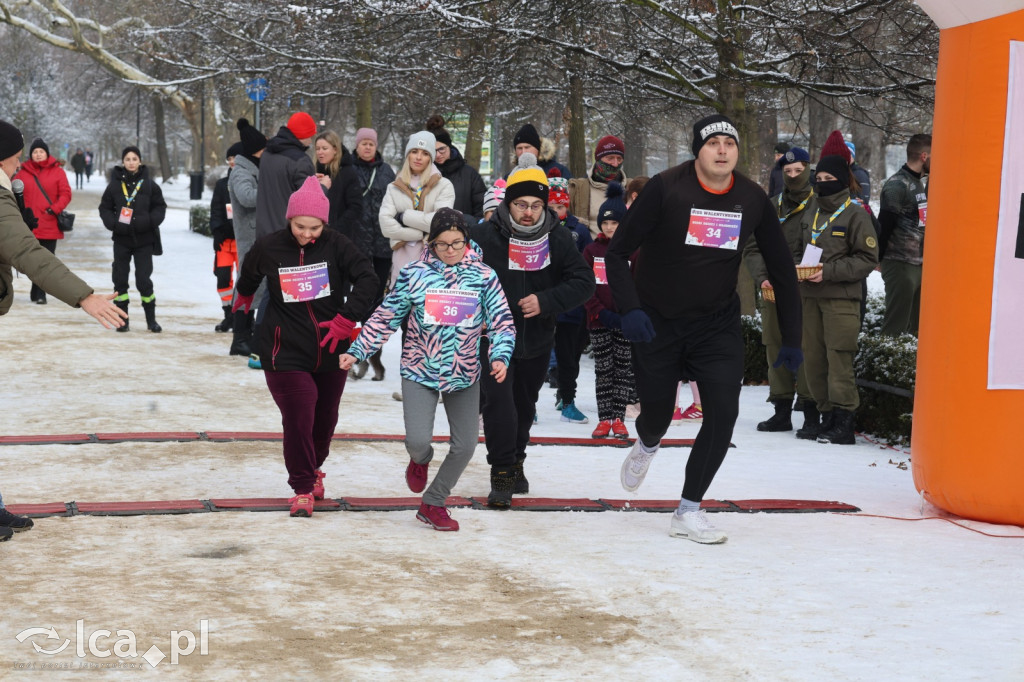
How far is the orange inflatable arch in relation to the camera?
6457 mm

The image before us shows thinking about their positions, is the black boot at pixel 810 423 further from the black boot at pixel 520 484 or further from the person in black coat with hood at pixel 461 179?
the person in black coat with hood at pixel 461 179

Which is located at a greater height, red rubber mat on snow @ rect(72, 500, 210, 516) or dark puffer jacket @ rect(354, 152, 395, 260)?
dark puffer jacket @ rect(354, 152, 395, 260)

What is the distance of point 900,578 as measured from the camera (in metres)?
5.64

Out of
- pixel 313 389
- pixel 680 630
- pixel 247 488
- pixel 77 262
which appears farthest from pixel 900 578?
pixel 77 262

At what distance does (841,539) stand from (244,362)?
710cm

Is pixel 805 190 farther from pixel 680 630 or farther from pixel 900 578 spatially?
pixel 680 630

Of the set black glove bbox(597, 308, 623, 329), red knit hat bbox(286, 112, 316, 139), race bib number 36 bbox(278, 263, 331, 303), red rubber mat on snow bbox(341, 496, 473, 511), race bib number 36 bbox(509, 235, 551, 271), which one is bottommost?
red rubber mat on snow bbox(341, 496, 473, 511)

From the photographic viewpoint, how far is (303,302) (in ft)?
21.6

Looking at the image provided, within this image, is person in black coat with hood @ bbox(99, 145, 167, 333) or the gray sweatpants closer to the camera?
the gray sweatpants

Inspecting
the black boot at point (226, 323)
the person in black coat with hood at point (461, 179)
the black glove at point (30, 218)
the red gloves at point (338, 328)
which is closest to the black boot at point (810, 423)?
the person in black coat with hood at point (461, 179)

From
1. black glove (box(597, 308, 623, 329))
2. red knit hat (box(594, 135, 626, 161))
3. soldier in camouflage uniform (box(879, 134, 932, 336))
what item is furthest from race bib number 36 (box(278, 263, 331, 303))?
soldier in camouflage uniform (box(879, 134, 932, 336))

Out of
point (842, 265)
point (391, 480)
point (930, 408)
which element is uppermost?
point (842, 265)

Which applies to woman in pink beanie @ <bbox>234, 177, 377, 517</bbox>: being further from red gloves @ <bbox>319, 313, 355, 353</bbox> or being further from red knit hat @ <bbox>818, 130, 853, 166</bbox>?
red knit hat @ <bbox>818, 130, 853, 166</bbox>

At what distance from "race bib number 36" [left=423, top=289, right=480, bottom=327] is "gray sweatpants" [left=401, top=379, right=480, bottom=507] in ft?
1.08
